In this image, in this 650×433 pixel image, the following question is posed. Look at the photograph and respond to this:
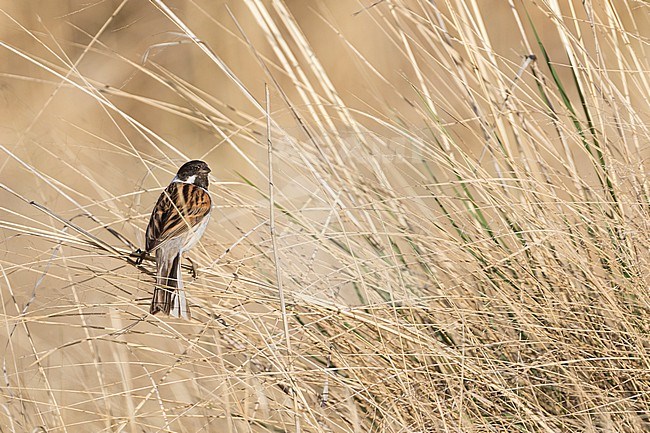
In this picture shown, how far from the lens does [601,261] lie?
1587mm

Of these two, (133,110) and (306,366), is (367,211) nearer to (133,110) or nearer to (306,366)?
(306,366)

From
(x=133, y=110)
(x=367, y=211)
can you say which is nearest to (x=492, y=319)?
(x=367, y=211)

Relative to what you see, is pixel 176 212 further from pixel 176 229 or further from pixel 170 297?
pixel 170 297

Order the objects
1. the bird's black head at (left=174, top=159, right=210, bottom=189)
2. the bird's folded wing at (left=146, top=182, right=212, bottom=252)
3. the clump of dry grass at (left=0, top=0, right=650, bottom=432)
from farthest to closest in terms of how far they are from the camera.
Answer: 1. the bird's black head at (left=174, top=159, right=210, bottom=189)
2. the bird's folded wing at (left=146, top=182, right=212, bottom=252)
3. the clump of dry grass at (left=0, top=0, right=650, bottom=432)

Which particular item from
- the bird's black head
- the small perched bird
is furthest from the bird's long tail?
the bird's black head

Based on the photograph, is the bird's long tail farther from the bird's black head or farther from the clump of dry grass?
the bird's black head

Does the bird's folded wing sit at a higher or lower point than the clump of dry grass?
higher

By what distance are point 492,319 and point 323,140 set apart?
0.55m

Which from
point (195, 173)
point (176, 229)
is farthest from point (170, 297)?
point (195, 173)

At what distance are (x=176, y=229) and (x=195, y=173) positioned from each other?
7.2 inches

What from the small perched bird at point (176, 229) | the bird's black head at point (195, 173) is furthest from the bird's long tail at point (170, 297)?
the bird's black head at point (195, 173)

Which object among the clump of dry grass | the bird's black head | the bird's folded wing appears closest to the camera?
the clump of dry grass

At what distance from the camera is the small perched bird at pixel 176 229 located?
1488mm

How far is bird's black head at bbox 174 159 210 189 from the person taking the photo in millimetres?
1772
